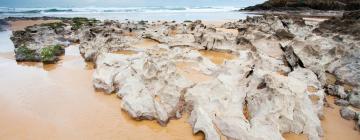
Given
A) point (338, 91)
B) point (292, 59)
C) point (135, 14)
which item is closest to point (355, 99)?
point (338, 91)

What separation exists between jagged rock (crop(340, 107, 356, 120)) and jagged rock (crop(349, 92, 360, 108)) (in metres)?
0.50

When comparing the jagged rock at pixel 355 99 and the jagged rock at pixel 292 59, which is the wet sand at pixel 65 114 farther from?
the jagged rock at pixel 292 59

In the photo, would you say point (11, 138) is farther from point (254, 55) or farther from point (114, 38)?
point (114, 38)

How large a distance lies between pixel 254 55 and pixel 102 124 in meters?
6.89

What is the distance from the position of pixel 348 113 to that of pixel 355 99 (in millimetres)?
858

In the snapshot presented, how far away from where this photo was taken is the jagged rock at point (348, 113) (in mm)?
7684

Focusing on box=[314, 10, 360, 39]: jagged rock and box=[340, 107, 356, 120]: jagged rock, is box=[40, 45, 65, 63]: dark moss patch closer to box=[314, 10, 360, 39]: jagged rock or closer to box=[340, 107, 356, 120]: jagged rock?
box=[340, 107, 356, 120]: jagged rock

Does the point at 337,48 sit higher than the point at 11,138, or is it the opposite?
the point at 337,48

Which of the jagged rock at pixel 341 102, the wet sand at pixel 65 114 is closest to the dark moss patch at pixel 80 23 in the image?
the wet sand at pixel 65 114

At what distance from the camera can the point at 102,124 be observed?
7.14 metres

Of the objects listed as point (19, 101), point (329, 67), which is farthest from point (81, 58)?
point (329, 67)

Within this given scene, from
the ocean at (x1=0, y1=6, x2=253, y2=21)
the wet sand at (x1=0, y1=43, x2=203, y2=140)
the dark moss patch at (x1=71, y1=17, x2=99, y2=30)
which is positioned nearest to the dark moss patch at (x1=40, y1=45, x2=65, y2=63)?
the wet sand at (x1=0, y1=43, x2=203, y2=140)

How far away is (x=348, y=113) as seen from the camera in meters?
7.77

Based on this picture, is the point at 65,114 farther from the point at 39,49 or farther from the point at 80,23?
the point at 80,23
